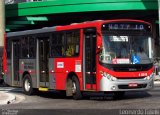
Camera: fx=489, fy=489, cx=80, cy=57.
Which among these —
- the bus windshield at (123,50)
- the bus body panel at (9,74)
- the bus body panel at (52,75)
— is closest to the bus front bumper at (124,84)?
the bus windshield at (123,50)

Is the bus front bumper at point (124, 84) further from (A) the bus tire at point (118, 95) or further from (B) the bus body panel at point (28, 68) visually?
(B) the bus body panel at point (28, 68)

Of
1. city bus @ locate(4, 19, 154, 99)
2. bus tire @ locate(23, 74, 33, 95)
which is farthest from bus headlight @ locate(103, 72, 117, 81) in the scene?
bus tire @ locate(23, 74, 33, 95)

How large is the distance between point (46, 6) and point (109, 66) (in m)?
33.7

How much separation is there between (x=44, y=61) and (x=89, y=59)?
3.43m

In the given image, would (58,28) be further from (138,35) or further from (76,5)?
(76,5)

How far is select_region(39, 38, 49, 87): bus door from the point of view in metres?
21.3

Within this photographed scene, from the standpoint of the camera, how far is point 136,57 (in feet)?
60.2

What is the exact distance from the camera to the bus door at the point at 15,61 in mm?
23812

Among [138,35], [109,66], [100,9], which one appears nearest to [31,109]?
[109,66]

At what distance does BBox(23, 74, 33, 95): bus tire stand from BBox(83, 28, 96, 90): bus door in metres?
4.52

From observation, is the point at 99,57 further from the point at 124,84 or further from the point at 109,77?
the point at 124,84

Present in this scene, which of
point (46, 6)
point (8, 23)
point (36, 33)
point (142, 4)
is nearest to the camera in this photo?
point (36, 33)

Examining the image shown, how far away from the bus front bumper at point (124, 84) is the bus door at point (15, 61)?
705 centimetres

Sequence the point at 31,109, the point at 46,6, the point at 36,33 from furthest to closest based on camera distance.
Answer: the point at 46,6, the point at 36,33, the point at 31,109
